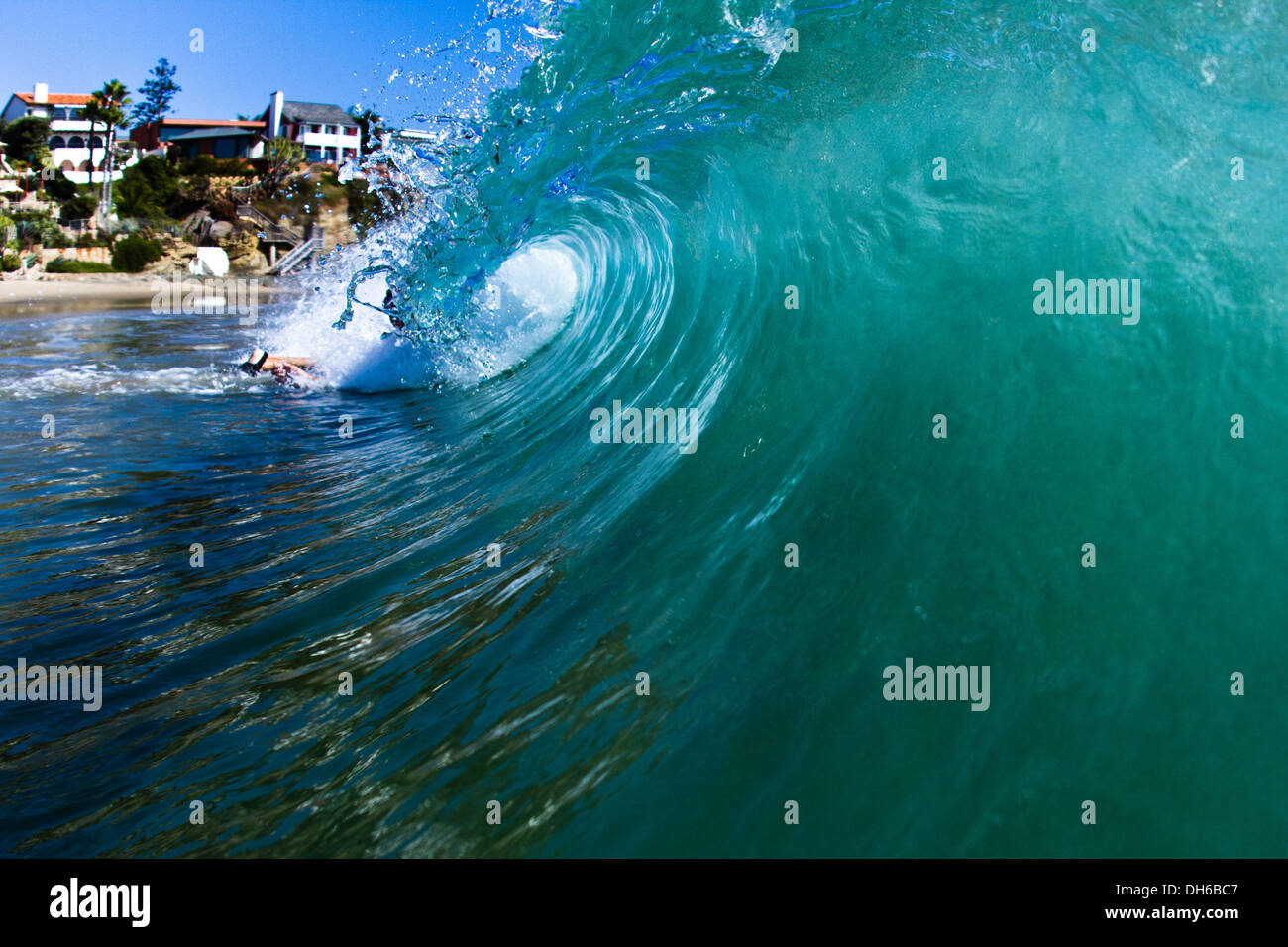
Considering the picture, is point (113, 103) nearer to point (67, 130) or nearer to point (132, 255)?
point (67, 130)

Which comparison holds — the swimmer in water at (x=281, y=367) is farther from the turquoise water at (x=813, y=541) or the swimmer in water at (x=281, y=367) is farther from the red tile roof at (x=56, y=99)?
the red tile roof at (x=56, y=99)

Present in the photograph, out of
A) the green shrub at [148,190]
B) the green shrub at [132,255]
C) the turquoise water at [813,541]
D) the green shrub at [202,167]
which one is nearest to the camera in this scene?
the turquoise water at [813,541]

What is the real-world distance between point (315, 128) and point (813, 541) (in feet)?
267

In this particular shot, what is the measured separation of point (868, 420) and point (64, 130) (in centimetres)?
8645

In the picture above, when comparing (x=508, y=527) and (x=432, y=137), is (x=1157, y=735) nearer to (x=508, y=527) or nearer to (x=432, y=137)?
(x=508, y=527)

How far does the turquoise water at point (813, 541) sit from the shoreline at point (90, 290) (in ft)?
67.7

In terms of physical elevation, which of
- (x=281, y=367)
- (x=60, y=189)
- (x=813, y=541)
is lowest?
(x=813, y=541)

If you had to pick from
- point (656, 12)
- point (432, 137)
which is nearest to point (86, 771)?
point (656, 12)

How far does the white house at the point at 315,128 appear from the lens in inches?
2867

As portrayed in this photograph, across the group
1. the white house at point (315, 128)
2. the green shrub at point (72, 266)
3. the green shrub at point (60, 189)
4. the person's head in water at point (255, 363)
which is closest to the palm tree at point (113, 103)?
the green shrub at point (60, 189)

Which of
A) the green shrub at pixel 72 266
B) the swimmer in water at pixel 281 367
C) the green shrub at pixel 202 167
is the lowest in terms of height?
the swimmer in water at pixel 281 367

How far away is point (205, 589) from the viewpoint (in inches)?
166

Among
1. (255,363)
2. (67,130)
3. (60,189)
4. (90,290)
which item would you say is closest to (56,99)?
(67,130)

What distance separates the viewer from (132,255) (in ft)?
144
